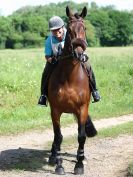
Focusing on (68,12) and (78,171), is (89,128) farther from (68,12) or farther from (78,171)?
(68,12)

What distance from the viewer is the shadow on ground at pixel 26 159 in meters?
8.54

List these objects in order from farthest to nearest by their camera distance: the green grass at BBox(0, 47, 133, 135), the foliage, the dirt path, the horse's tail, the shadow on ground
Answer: the foliage, the green grass at BBox(0, 47, 133, 135), the horse's tail, the shadow on ground, the dirt path

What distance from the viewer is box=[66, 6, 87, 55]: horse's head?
720cm

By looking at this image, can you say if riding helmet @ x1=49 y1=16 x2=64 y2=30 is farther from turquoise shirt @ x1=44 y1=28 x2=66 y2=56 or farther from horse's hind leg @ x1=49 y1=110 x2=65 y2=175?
horse's hind leg @ x1=49 y1=110 x2=65 y2=175

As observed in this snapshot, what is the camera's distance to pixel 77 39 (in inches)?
284

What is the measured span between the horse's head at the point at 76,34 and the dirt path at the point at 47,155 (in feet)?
7.45

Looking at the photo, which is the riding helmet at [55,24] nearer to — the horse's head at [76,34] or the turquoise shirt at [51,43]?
the turquoise shirt at [51,43]

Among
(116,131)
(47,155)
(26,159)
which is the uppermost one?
(26,159)

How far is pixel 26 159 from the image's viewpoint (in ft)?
29.9

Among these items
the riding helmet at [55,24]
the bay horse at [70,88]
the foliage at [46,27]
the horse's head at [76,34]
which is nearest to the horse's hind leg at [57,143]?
the bay horse at [70,88]

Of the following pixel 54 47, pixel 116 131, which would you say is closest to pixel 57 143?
pixel 54 47

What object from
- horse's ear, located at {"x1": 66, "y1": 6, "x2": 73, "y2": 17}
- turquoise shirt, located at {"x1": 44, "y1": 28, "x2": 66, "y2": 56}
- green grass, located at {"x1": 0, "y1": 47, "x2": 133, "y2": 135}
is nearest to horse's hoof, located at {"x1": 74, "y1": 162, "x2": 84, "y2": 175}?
turquoise shirt, located at {"x1": 44, "y1": 28, "x2": 66, "y2": 56}

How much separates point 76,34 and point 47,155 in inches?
127

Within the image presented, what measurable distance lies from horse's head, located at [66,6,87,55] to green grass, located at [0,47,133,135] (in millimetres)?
5128
